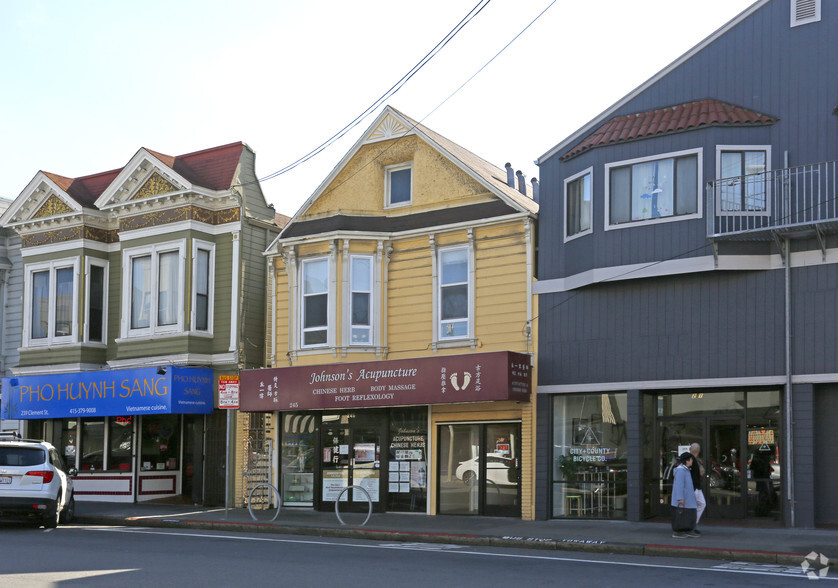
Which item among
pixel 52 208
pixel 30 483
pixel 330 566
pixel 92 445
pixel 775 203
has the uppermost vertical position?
pixel 52 208

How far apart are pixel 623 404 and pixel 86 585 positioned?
11.3 m

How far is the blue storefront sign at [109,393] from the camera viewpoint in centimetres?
2431

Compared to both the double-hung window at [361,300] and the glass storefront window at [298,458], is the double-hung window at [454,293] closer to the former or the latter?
the double-hung window at [361,300]

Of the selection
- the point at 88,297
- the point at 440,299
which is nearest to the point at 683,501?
the point at 440,299

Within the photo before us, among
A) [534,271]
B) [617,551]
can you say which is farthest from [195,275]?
[617,551]

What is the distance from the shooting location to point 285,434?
78.9 feet

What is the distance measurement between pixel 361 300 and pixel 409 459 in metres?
3.76

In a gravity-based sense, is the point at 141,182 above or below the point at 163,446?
above

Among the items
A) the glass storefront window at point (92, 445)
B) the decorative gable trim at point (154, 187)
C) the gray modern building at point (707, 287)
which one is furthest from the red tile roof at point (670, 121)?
the glass storefront window at point (92, 445)

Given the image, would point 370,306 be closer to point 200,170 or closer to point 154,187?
point 200,170

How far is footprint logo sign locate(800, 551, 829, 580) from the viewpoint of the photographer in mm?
12828

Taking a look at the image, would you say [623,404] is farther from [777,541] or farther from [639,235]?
[777,541]

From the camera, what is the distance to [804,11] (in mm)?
18062

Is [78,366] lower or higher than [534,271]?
lower
